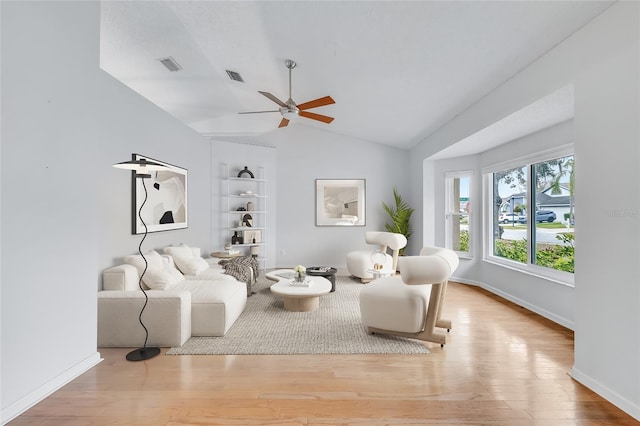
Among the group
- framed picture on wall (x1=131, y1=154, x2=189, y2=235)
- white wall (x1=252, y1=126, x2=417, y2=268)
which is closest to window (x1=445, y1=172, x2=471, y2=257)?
white wall (x1=252, y1=126, x2=417, y2=268)

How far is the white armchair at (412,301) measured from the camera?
252cm

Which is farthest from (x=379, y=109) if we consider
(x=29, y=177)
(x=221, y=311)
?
(x=29, y=177)

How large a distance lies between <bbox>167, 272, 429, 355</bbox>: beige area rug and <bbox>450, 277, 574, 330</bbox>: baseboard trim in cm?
180

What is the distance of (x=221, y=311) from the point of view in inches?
114

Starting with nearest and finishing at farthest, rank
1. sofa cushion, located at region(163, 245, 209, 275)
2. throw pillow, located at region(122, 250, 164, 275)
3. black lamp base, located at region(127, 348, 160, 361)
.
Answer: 1. black lamp base, located at region(127, 348, 160, 361)
2. throw pillow, located at region(122, 250, 164, 275)
3. sofa cushion, located at region(163, 245, 209, 275)

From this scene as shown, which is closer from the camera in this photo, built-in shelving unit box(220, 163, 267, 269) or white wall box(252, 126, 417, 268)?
built-in shelving unit box(220, 163, 267, 269)

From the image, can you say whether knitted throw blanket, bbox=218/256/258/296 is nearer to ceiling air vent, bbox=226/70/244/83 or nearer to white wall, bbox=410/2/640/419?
ceiling air vent, bbox=226/70/244/83

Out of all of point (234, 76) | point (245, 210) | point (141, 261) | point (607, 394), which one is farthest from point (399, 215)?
point (141, 261)

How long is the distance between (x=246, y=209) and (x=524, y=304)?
4.90 meters

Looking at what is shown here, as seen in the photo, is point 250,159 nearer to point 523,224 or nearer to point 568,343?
point 523,224

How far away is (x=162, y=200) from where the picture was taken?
13.5 ft

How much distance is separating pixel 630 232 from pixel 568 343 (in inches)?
60.5

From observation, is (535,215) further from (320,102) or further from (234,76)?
(234,76)

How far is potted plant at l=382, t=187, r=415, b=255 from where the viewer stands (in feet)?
20.0
